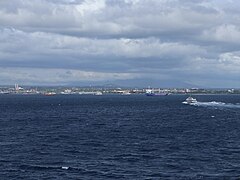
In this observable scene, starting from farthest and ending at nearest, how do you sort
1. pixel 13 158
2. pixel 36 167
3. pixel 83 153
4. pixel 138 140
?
pixel 138 140 → pixel 83 153 → pixel 13 158 → pixel 36 167

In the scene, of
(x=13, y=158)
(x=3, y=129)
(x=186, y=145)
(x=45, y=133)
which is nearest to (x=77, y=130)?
(x=45, y=133)

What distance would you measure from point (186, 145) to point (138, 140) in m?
13.9

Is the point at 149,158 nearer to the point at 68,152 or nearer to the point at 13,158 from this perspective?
the point at 68,152

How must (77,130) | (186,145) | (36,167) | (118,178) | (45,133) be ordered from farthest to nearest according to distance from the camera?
1. (77,130)
2. (45,133)
3. (186,145)
4. (36,167)
5. (118,178)

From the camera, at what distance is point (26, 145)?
10256 centimetres

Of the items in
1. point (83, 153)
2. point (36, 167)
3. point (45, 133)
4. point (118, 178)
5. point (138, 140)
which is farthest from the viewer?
point (45, 133)

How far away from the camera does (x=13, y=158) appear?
85312 millimetres

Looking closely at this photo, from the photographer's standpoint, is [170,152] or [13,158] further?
[170,152]

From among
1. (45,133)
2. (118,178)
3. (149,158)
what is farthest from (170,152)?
(45,133)

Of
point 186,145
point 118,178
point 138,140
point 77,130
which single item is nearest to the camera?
point 118,178

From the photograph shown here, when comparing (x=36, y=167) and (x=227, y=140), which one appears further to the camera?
(x=227, y=140)

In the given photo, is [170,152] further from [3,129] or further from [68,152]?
[3,129]

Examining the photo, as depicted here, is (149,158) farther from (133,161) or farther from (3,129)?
(3,129)

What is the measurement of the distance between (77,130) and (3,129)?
21515 millimetres
